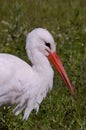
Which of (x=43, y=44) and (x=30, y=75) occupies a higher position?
(x=43, y=44)

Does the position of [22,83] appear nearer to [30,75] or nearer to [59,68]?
[30,75]

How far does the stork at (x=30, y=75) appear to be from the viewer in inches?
273

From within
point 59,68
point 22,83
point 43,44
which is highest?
point 43,44

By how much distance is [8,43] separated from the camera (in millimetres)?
9961

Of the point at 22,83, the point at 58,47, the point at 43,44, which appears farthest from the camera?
the point at 58,47

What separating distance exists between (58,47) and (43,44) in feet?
8.45

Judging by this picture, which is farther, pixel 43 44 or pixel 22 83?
pixel 43 44

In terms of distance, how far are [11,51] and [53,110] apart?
2.42 metres

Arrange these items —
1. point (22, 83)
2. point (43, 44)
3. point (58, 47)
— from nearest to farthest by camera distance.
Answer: point (22, 83), point (43, 44), point (58, 47)

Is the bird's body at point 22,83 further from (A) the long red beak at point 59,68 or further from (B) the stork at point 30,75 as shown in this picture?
(A) the long red beak at point 59,68

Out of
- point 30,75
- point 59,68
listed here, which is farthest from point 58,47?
point 30,75

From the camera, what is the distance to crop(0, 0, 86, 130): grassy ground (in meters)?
6.96

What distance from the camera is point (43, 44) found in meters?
7.32

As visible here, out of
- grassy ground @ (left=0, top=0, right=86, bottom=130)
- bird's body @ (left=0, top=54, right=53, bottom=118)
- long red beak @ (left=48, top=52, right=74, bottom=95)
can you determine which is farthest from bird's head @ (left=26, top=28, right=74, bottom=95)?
grassy ground @ (left=0, top=0, right=86, bottom=130)
